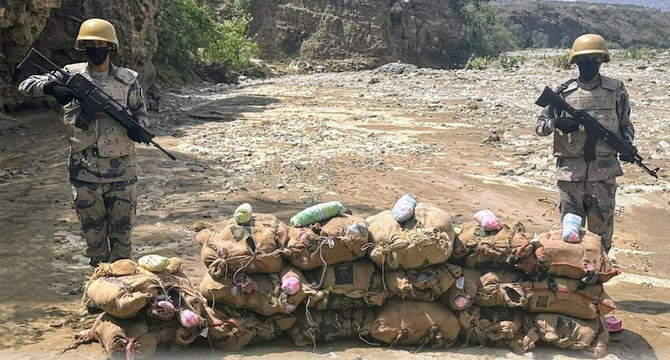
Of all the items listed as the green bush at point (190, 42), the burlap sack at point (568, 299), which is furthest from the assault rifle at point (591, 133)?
the green bush at point (190, 42)

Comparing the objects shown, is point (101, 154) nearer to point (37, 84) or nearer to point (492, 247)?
point (37, 84)

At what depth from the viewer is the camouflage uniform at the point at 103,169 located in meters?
3.93

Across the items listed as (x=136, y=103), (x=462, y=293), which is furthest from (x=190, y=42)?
(x=462, y=293)

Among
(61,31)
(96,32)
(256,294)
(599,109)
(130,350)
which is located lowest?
(130,350)

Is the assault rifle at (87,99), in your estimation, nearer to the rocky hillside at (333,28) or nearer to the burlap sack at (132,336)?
the burlap sack at (132,336)

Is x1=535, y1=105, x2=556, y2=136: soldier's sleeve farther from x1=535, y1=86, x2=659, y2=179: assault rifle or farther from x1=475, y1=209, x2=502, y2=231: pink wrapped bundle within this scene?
x1=475, y1=209, x2=502, y2=231: pink wrapped bundle

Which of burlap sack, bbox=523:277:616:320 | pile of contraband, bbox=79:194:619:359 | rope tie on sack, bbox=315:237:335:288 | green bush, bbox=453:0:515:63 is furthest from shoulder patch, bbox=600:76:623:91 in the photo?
green bush, bbox=453:0:515:63

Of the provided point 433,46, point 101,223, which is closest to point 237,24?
point 433,46

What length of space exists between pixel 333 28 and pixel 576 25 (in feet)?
166

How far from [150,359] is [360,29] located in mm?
38801

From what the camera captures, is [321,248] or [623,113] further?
[623,113]

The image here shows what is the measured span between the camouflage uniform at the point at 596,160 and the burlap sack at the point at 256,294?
2.12 metres

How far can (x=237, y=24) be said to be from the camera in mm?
28688

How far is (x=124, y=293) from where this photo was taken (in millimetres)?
3152
